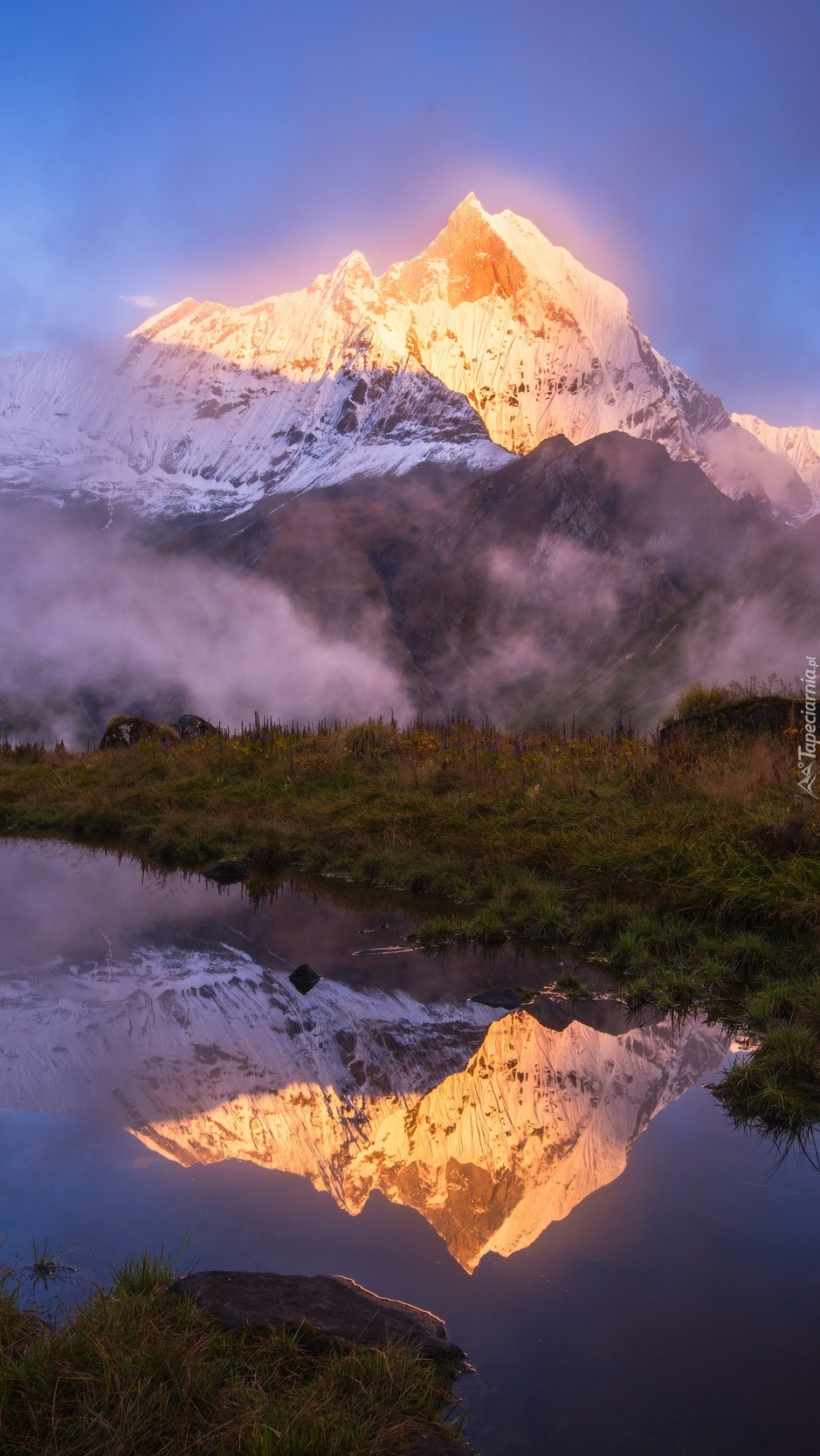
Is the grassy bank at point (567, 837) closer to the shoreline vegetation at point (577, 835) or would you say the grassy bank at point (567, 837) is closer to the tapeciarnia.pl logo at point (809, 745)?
the shoreline vegetation at point (577, 835)

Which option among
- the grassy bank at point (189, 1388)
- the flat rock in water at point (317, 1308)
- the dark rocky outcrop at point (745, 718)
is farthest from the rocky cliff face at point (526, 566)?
the grassy bank at point (189, 1388)

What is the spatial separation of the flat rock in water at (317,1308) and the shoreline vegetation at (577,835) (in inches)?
105

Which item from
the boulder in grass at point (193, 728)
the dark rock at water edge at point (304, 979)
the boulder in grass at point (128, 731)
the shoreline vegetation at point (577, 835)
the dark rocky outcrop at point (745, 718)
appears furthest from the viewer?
the boulder in grass at point (193, 728)

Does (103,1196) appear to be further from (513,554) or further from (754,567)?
(513,554)

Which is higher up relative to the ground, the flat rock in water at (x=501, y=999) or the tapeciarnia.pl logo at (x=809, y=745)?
the tapeciarnia.pl logo at (x=809, y=745)

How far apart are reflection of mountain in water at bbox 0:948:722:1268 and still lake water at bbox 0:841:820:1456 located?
0.02 m

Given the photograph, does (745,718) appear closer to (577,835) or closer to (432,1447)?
(577,835)

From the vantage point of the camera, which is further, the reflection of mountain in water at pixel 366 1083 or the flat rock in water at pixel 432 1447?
the reflection of mountain in water at pixel 366 1083

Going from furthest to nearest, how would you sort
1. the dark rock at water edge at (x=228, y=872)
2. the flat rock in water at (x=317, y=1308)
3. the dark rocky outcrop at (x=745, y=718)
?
the dark rocky outcrop at (x=745, y=718) < the dark rock at water edge at (x=228, y=872) < the flat rock in water at (x=317, y=1308)

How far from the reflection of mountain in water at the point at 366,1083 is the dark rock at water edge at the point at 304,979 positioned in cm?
11

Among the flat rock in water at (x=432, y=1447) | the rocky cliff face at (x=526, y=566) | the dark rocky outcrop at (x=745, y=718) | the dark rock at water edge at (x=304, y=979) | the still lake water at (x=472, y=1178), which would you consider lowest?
the still lake water at (x=472, y=1178)

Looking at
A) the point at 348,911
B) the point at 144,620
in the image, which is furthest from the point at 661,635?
the point at 144,620

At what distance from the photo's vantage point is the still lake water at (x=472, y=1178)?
3.54 m

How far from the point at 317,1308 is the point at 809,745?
11048 millimetres
